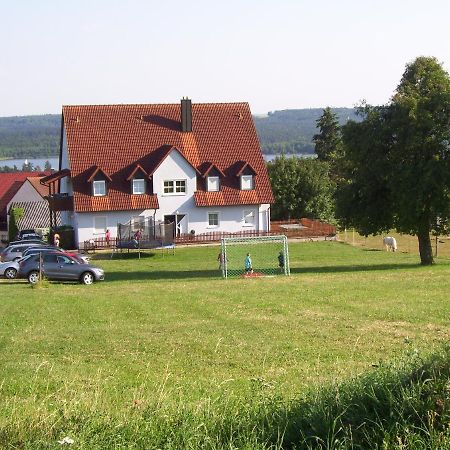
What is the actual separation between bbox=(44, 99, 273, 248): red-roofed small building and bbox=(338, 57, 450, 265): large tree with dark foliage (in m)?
21.1

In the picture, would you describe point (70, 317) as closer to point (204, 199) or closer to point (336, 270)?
point (336, 270)

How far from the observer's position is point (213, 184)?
212 feet

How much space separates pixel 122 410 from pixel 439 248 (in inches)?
2039

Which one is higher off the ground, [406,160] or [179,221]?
[406,160]

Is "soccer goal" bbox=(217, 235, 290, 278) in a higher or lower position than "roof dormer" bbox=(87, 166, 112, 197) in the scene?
lower

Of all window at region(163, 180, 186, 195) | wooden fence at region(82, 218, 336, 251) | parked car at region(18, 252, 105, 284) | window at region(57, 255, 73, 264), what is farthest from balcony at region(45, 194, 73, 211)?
window at region(57, 255, 73, 264)

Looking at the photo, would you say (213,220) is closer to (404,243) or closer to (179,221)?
(179,221)

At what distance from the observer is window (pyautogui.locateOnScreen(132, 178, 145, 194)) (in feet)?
206

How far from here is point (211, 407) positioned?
9.32 meters

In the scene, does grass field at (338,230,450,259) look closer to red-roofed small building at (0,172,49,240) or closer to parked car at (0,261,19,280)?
parked car at (0,261,19,280)

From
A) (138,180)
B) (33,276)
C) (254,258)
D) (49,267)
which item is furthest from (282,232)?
(33,276)

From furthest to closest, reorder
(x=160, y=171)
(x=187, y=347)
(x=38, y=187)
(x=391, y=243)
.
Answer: (x=38, y=187), (x=160, y=171), (x=391, y=243), (x=187, y=347)

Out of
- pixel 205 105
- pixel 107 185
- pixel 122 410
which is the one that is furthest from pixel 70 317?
pixel 205 105

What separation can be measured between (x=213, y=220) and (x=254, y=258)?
14790mm
